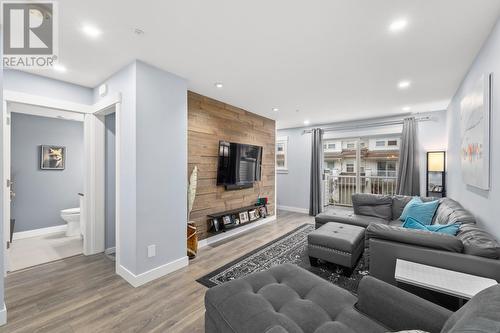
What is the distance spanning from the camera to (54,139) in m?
4.37

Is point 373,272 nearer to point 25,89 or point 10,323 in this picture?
point 10,323

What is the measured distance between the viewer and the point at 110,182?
3.33 m

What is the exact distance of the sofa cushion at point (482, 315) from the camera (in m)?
0.63

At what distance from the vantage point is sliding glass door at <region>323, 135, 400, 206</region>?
5578 millimetres

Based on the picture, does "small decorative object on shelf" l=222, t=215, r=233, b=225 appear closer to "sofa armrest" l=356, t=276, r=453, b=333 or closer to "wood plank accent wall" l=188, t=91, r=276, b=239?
"wood plank accent wall" l=188, t=91, r=276, b=239

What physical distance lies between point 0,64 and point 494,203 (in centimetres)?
415

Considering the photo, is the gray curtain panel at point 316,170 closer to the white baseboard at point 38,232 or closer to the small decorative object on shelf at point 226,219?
the small decorative object on shelf at point 226,219

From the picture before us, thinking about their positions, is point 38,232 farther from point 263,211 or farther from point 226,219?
point 263,211

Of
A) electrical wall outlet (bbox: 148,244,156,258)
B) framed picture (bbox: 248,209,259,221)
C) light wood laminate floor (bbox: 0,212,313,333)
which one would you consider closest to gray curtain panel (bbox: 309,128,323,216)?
framed picture (bbox: 248,209,259,221)

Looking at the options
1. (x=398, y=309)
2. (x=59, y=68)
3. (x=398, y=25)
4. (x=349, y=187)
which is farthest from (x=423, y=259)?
(x=349, y=187)

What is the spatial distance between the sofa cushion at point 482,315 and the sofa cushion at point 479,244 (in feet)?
3.38

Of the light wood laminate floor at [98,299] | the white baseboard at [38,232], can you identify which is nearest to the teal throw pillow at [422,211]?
the light wood laminate floor at [98,299]

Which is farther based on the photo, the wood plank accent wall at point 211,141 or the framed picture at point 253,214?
the framed picture at point 253,214

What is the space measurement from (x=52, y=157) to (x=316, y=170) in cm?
580
